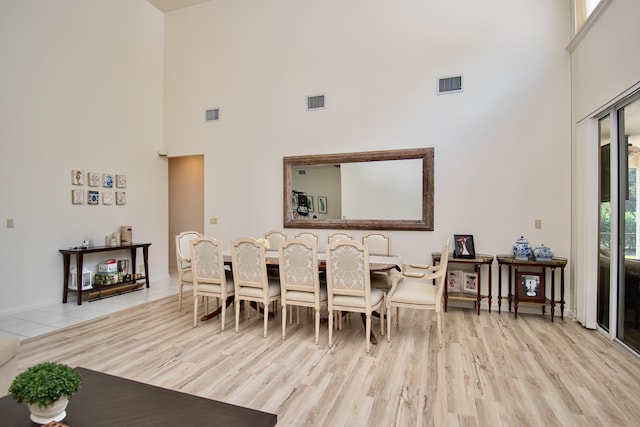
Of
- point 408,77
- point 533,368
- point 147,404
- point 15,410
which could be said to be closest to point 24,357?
point 15,410

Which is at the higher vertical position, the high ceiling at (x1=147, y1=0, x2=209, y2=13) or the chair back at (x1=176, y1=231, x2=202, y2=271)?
the high ceiling at (x1=147, y1=0, x2=209, y2=13)

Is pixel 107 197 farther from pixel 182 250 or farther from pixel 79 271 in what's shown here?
pixel 182 250

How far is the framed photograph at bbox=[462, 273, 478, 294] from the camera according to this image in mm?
4387

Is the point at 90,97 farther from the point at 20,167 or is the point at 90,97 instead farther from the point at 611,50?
the point at 611,50

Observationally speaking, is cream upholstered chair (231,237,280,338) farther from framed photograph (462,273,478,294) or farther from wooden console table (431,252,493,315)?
framed photograph (462,273,478,294)

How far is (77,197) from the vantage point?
5004 millimetres

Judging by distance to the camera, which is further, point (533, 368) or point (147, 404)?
point (533, 368)

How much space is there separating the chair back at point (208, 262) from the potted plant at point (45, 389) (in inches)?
96.0

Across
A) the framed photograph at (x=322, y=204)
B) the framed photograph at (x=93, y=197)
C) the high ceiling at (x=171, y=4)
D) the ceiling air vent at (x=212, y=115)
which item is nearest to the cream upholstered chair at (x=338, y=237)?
the framed photograph at (x=322, y=204)

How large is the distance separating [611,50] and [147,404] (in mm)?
4643

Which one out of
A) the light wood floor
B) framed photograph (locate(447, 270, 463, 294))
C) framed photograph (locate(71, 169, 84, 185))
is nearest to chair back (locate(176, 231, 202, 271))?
the light wood floor

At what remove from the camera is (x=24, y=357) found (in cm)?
292

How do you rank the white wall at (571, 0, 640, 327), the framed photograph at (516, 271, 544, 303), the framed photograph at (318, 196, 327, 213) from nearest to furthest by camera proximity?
1. the white wall at (571, 0, 640, 327)
2. the framed photograph at (516, 271, 544, 303)
3. the framed photograph at (318, 196, 327, 213)

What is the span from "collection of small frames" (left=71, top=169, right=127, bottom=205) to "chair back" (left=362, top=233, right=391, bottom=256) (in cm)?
424
